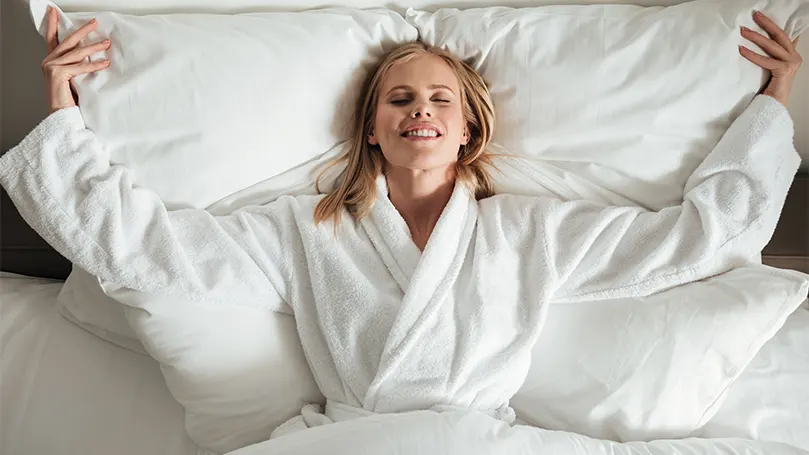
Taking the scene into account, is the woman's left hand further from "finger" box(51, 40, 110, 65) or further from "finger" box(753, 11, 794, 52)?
"finger" box(51, 40, 110, 65)

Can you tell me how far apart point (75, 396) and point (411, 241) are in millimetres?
668

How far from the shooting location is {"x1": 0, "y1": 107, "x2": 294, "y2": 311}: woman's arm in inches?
47.1

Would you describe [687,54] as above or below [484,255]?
above

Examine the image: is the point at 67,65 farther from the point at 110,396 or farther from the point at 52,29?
the point at 110,396

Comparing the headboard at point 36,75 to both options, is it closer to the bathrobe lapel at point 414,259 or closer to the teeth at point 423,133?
the teeth at point 423,133

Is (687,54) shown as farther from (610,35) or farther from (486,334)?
(486,334)

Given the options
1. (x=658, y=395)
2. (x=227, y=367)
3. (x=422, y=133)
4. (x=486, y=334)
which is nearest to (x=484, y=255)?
(x=486, y=334)

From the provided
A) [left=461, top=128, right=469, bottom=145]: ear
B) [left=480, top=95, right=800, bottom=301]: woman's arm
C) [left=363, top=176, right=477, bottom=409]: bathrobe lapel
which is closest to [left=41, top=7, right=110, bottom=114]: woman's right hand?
[left=363, top=176, right=477, bottom=409]: bathrobe lapel

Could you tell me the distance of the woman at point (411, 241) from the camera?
1.19 meters

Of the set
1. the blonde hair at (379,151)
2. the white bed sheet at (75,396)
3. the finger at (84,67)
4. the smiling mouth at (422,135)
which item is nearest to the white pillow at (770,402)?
the blonde hair at (379,151)

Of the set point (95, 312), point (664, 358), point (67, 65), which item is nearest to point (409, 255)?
point (664, 358)

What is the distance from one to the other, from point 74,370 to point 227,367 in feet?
1.08

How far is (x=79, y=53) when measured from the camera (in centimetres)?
128

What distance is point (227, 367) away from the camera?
121cm
